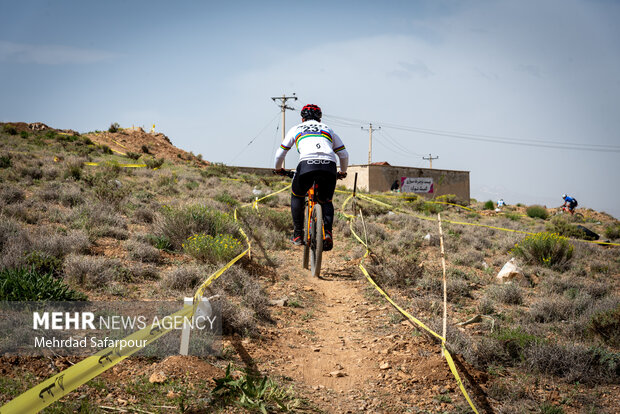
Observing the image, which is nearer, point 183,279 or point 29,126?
point 183,279

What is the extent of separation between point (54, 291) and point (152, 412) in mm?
2169

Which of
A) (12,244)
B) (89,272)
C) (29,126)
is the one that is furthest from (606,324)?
(29,126)

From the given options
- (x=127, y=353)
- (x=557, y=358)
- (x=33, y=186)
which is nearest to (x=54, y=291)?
(x=127, y=353)

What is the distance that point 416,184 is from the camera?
39.4 m

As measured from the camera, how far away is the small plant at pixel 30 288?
3.84 meters

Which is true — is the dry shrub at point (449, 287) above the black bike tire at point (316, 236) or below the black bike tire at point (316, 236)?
below

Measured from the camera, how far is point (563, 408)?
10.9ft

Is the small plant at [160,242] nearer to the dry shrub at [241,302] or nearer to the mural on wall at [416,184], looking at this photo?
the dry shrub at [241,302]

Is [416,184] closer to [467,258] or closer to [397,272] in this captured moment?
[467,258]

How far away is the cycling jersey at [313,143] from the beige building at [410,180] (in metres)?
28.7

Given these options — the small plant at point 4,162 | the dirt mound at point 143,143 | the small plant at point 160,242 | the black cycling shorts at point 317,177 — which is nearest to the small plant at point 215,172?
the small plant at point 4,162

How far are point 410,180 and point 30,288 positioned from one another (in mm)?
37577

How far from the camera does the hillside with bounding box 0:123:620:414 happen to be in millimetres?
3016

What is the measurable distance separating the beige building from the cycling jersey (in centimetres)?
2868
